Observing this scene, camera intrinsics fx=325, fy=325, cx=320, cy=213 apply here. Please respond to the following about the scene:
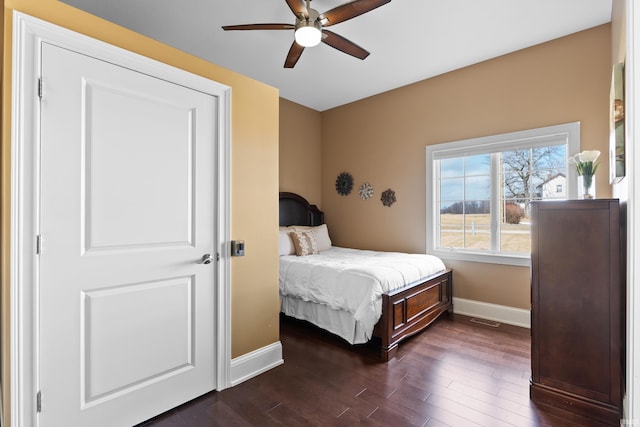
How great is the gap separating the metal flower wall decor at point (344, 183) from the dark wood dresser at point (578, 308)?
10.4 feet

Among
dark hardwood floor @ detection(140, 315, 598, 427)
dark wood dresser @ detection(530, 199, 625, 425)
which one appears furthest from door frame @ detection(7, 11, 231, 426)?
dark wood dresser @ detection(530, 199, 625, 425)

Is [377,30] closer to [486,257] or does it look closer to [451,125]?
[451,125]

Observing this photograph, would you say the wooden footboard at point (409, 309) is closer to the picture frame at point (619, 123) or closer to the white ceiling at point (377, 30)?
the picture frame at point (619, 123)

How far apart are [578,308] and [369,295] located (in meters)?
1.40

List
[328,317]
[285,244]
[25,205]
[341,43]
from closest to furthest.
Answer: [25,205] < [341,43] < [328,317] < [285,244]

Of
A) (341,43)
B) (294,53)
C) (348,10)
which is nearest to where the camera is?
(348,10)

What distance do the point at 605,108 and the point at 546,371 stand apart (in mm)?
2531

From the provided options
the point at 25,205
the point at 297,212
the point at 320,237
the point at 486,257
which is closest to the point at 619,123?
the point at 486,257

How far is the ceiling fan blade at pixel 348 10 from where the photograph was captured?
219cm

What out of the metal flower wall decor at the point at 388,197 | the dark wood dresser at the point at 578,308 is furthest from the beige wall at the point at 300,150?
the dark wood dresser at the point at 578,308

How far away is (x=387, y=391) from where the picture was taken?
223 cm

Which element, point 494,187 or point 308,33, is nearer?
point 308,33

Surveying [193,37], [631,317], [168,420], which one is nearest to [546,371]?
[631,317]

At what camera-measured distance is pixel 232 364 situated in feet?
7.57
